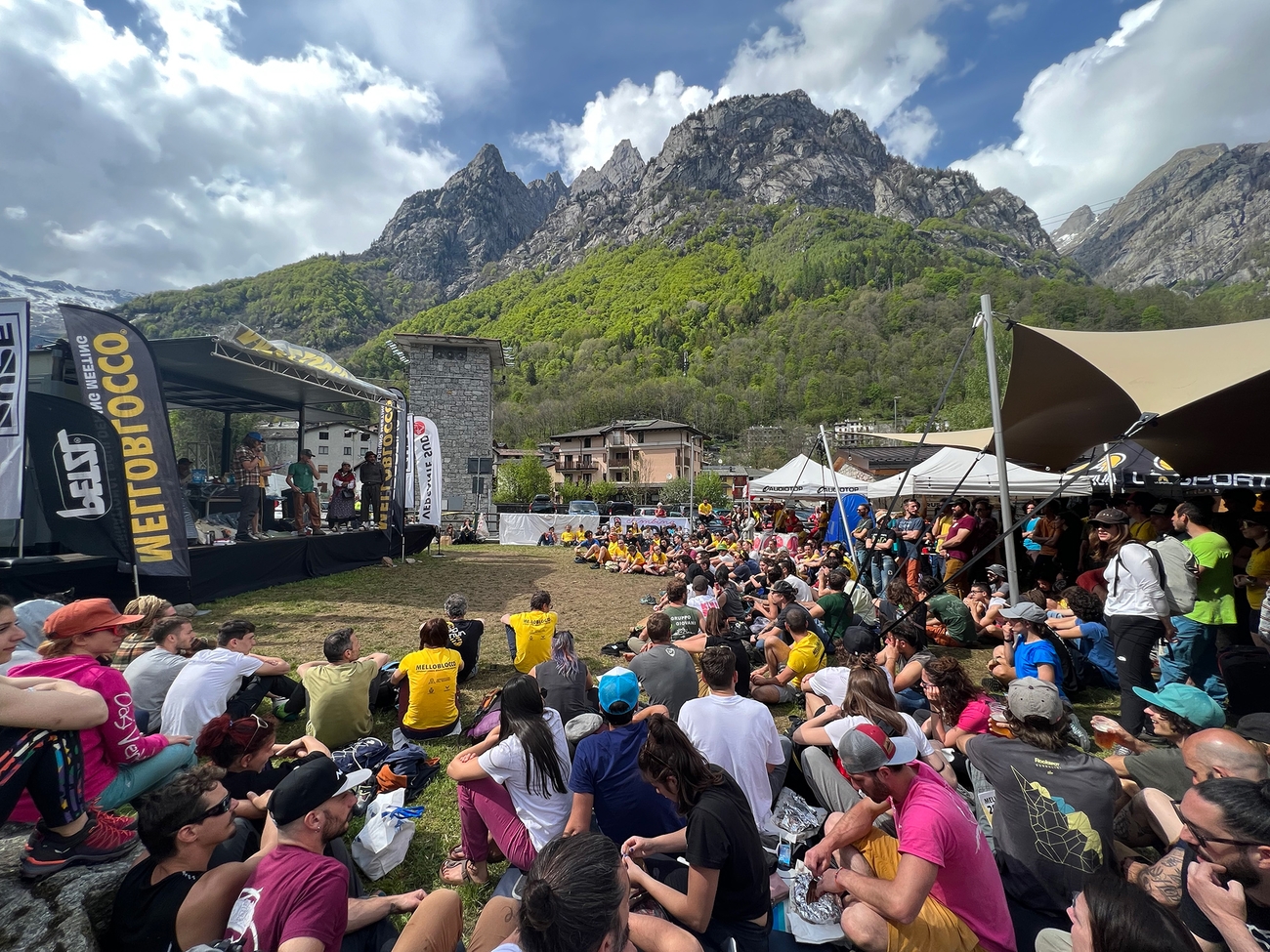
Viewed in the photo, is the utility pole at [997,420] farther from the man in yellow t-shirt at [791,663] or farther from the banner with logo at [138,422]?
the banner with logo at [138,422]

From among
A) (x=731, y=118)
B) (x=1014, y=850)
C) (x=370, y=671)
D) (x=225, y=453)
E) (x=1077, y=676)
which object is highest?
(x=731, y=118)

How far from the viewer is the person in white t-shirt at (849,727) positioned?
8.05 feet

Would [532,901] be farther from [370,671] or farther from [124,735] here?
[370,671]

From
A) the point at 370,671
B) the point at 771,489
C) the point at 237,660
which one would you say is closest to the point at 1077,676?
the point at 370,671

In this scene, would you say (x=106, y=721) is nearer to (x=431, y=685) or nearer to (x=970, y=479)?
(x=431, y=685)

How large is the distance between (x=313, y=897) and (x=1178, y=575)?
6.08 meters

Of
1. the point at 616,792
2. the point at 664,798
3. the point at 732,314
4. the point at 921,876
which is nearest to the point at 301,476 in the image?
the point at 616,792

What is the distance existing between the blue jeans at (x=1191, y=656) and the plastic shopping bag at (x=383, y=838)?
582 cm

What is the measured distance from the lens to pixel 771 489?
14.6 metres

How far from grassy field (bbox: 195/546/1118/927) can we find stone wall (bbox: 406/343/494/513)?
59.5 ft

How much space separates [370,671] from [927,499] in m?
12.4

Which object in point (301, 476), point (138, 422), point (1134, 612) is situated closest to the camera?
point (1134, 612)

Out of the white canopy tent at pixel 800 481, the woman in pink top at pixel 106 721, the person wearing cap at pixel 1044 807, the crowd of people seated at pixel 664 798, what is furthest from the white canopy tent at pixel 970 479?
the woman in pink top at pixel 106 721

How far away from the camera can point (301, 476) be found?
39.9 ft
